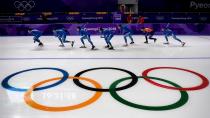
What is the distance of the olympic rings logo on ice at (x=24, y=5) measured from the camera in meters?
14.6

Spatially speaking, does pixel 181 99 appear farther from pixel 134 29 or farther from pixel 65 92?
pixel 134 29

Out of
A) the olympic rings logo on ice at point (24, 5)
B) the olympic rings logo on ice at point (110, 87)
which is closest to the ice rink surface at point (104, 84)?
the olympic rings logo on ice at point (110, 87)

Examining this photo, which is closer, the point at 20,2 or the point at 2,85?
the point at 2,85

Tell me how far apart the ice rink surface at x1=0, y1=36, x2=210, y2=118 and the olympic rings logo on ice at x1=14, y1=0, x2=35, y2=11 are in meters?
8.35

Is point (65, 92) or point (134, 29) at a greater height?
point (134, 29)

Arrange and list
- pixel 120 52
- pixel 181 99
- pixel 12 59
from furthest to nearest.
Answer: pixel 120 52 < pixel 12 59 < pixel 181 99

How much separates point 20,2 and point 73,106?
13.5m

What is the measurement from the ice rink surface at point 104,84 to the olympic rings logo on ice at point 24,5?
835 cm

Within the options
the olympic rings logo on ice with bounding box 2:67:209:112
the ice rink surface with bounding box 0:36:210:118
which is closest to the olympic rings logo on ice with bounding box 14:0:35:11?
the ice rink surface with bounding box 0:36:210:118

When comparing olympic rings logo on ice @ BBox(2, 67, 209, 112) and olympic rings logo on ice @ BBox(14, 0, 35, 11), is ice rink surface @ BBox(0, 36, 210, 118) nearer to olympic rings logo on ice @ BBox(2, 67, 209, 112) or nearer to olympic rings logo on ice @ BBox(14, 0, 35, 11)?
olympic rings logo on ice @ BBox(2, 67, 209, 112)

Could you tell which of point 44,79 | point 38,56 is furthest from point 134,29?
point 44,79

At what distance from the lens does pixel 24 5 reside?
1471cm

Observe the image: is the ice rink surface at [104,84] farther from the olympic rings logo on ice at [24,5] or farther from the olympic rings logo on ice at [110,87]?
the olympic rings logo on ice at [24,5]

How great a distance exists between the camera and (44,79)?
4.52 meters
